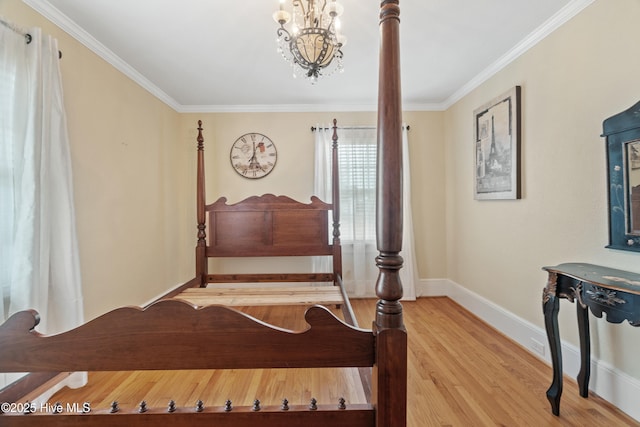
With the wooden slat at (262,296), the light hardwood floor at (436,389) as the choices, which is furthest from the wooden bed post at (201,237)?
the light hardwood floor at (436,389)

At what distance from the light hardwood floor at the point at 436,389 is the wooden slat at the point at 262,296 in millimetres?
518

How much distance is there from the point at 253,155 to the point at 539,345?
3330 mm

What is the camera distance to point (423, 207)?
11.8 ft

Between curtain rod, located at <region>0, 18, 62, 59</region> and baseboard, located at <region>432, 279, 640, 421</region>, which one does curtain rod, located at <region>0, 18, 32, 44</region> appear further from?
baseboard, located at <region>432, 279, 640, 421</region>

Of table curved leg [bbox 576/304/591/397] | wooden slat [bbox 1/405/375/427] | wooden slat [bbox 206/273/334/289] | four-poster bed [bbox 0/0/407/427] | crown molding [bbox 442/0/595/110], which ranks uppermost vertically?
crown molding [bbox 442/0/595/110]

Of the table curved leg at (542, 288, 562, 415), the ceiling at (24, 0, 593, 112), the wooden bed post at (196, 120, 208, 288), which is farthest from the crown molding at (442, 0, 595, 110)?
the wooden bed post at (196, 120, 208, 288)

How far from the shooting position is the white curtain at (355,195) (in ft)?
11.3

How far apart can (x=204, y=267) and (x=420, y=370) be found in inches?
81.0

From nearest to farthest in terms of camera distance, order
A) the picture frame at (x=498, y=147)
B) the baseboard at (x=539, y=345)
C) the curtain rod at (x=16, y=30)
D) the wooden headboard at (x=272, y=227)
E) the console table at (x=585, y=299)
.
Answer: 1. the console table at (x=585, y=299)
2. the curtain rod at (x=16, y=30)
3. the baseboard at (x=539, y=345)
4. the picture frame at (x=498, y=147)
5. the wooden headboard at (x=272, y=227)

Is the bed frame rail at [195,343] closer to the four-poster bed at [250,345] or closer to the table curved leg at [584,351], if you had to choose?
the four-poster bed at [250,345]

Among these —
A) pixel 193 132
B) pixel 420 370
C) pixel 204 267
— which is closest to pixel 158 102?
pixel 193 132

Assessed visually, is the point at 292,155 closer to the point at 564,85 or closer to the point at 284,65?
the point at 284,65

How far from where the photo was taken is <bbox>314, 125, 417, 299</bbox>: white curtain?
135 inches

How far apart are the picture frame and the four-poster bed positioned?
6.86 feet
